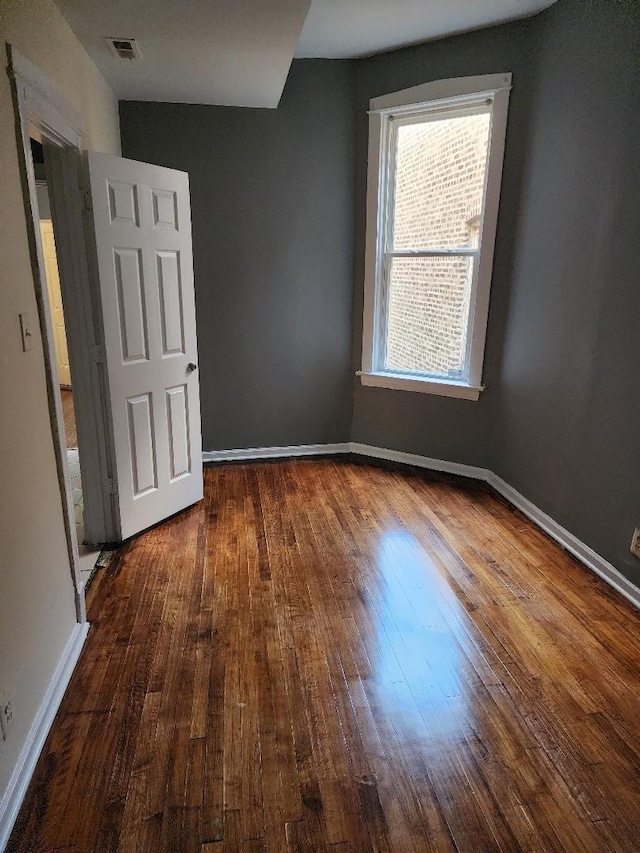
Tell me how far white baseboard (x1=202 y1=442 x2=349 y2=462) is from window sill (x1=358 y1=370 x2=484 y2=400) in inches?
23.6

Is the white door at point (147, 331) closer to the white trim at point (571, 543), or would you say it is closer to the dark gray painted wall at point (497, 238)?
the dark gray painted wall at point (497, 238)

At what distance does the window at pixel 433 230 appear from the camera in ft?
10.5

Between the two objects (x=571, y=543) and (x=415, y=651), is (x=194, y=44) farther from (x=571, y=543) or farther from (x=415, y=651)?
(x=571, y=543)

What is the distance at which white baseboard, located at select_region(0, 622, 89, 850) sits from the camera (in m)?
1.35

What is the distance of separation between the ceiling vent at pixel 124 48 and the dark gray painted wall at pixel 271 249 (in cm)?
82

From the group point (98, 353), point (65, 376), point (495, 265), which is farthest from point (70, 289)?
point (65, 376)

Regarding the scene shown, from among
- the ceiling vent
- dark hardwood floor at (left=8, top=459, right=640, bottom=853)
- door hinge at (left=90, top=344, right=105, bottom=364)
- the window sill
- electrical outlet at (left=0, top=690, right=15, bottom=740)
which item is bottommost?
dark hardwood floor at (left=8, top=459, right=640, bottom=853)

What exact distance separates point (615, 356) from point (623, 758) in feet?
5.38

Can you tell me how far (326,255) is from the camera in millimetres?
3787

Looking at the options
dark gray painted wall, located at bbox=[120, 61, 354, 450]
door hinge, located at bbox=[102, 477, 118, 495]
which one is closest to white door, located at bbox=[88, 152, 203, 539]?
door hinge, located at bbox=[102, 477, 118, 495]

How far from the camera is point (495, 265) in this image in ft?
10.8

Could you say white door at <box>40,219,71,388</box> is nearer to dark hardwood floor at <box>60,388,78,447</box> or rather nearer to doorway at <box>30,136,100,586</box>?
doorway at <box>30,136,100,586</box>

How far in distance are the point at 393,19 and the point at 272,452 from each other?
2.86 metres

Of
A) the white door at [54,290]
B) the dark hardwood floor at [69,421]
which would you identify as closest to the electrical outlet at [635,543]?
the dark hardwood floor at [69,421]
